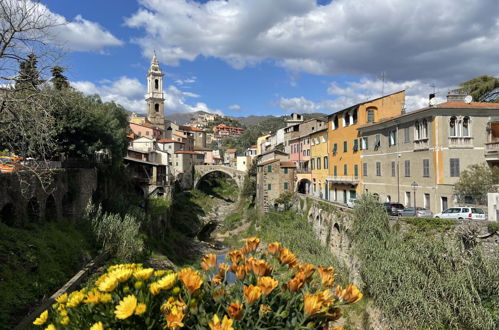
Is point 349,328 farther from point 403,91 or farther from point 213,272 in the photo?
point 403,91

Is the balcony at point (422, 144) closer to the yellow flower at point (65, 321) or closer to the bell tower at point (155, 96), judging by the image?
the yellow flower at point (65, 321)

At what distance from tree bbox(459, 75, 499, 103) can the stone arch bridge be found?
38.9m

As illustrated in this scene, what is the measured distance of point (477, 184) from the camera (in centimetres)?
2000

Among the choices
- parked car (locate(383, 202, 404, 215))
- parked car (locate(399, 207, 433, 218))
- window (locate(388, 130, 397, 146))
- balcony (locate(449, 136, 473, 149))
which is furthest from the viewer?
window (locate(388, 130, 397, 146))

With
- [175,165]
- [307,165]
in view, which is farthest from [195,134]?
[307,165]

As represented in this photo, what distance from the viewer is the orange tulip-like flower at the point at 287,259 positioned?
4613mm

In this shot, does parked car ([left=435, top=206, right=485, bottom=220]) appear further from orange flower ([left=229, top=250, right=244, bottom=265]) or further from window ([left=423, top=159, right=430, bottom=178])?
orange flower ([left=229, top=250, right=244, bottom=265])

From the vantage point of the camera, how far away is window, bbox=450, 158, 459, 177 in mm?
22875

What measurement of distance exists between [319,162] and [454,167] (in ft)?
70.1

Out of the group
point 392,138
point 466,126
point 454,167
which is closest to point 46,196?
point 454,167

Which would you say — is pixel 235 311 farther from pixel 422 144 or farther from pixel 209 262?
pixel 422 144

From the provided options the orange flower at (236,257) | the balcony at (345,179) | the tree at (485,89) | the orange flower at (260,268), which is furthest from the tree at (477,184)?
the tree at (485,89)

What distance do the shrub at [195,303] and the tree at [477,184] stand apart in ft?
64.6

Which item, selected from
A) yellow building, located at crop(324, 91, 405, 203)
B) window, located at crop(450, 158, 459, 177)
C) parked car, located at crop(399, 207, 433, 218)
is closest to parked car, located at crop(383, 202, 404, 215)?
parked car, located at crop(399, 207, 433, 218)
